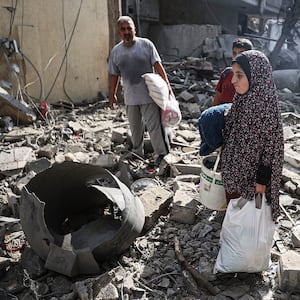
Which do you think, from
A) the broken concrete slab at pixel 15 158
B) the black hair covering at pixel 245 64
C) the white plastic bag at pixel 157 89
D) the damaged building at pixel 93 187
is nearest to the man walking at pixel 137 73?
the white plastic bag at pixel 157 89

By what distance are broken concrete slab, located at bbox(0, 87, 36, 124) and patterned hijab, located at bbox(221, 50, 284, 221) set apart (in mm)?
5175

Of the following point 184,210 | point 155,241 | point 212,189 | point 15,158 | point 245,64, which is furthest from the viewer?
point 15,158

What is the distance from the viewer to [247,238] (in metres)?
2.53

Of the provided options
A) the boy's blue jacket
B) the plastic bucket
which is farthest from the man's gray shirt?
the boy's blue jacket

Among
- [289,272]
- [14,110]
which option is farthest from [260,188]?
[14,110]

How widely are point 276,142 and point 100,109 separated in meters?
6.17

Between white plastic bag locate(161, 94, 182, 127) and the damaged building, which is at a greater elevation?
white plastic bag locate(161, 94, 182, 127)

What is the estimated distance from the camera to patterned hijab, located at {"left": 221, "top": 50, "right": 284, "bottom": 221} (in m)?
2.36

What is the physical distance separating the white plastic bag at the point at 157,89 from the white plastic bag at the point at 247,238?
2047 mm

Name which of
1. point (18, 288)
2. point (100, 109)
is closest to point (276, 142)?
point (18, 288)

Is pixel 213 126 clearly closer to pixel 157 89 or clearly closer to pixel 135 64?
pixel 157 89

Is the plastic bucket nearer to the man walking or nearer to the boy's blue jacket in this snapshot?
the boy's blue jacket

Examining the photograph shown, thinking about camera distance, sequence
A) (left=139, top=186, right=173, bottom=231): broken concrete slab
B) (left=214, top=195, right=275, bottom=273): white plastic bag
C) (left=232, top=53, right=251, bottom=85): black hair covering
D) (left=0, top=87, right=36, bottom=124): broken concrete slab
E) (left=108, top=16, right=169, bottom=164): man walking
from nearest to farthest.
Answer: (left=232, top=53, right=251, bottom=85): black hair covering → (left=214, top=195, right=275, bottom=273): white plastic bag → (left=139, top=186, right=173, bottom=231): broken concrete slab → (left=108, top=16, right=169, bottom=164): man walking → (left=0, top=87, right=36, bottom=124): broken concrete slab

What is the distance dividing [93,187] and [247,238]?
143 centimetres
